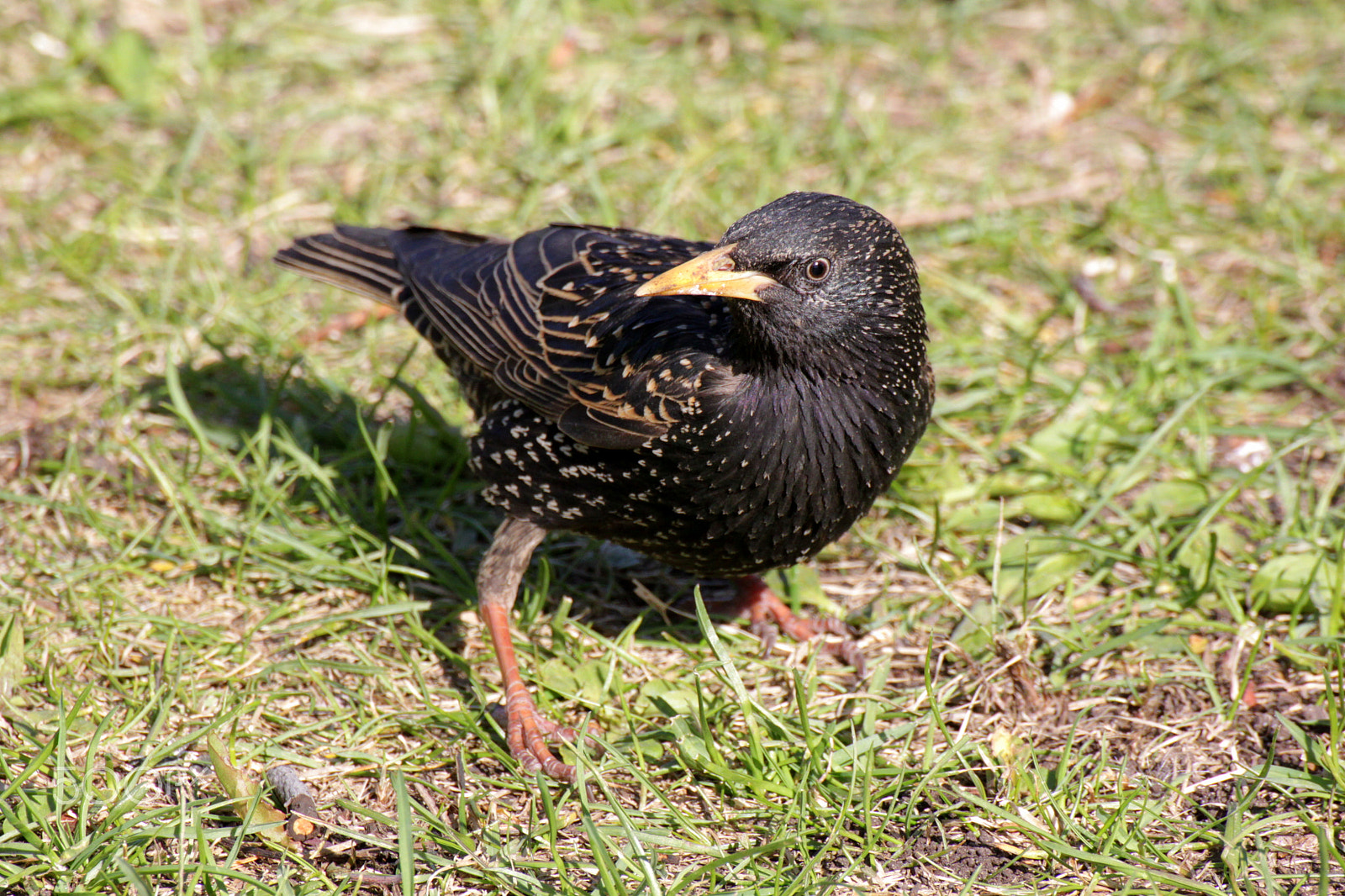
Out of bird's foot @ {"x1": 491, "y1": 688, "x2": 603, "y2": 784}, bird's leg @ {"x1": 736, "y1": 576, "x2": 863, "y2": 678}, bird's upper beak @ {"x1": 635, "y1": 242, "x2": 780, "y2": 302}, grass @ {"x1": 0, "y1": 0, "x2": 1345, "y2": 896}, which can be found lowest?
bird's foot @ {"x1": 491, "y1": 688, "x2": 603, "y2": 784}

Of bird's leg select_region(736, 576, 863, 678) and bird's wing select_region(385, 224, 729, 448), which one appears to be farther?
bird's leg select_region(736, 576, 863, 678)

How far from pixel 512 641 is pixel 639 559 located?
0.78 metres

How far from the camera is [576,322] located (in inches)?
164

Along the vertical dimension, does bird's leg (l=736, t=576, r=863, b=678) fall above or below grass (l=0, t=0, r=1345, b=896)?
below

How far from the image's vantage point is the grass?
3.41 meters

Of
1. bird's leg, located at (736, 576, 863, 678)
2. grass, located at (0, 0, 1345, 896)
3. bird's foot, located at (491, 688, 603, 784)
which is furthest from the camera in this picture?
bird's leg, located at (736, 576, 863, 678)

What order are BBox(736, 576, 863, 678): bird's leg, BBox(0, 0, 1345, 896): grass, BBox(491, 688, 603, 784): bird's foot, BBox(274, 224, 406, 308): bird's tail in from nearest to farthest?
BBox(0, 0, 1345, 896): grass
BBox(491, 688, 603, 784): bird's foot
BBox(736, 576, 863, 678): bird's leg
BBox(274, 224, 406, 308): bird's tail

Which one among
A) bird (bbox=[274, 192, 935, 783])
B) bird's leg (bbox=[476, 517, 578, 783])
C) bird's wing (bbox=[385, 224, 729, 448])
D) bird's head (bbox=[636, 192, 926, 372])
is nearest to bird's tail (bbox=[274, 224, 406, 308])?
bird's wing (bbox=[385, 224, 729, 448])

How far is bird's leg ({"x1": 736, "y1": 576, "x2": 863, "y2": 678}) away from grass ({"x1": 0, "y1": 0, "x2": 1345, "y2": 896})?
7 centimetres

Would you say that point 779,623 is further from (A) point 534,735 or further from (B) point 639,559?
(A) point 534,735

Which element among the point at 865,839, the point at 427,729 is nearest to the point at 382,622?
the point at 427,729

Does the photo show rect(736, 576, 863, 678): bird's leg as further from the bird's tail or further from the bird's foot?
the bird's tail

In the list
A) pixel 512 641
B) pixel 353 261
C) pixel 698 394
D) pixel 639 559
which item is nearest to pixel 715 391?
pixel 698 394

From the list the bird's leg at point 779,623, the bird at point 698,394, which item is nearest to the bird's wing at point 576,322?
the bird at point 698,394
